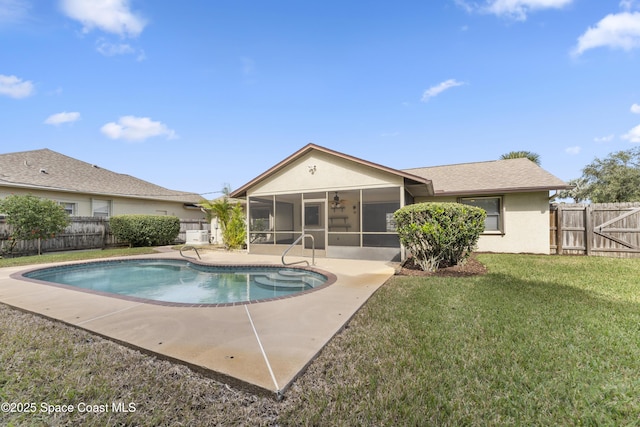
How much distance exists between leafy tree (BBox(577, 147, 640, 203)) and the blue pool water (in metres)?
28.5

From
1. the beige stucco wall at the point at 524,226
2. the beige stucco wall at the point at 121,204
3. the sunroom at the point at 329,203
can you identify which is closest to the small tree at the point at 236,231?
the sunroom at the point at 329,203

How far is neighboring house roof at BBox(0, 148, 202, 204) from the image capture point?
13.9 meters

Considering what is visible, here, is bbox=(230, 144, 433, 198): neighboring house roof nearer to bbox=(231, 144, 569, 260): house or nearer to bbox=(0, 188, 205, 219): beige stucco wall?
bbox=(231, 144, 569, 260): house

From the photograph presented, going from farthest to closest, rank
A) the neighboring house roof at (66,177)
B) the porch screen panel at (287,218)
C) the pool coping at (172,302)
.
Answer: the neighboring house roof at (66,177) < the porch screen panel at (287,218) < the pool coping at (172,302)

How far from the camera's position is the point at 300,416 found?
80.4 inches

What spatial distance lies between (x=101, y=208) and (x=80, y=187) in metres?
1.67

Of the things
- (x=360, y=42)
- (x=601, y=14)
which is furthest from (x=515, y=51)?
(x=360, y=42)

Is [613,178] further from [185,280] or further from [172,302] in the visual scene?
[172,302]

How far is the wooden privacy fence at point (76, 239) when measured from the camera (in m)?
11.8

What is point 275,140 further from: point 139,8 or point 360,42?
point 139,8

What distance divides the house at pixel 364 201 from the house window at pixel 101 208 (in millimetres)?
10256

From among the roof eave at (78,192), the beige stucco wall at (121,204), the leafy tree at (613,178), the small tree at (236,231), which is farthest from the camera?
the leafy tree at (613,178)

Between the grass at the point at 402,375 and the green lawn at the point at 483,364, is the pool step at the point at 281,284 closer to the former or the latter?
the green lawn at the point at 483,364

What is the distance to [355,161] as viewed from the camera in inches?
413
